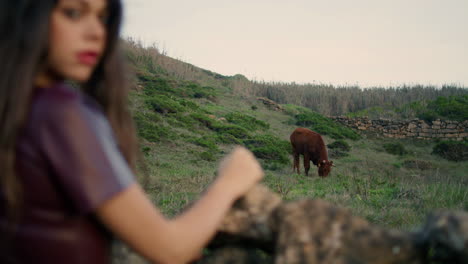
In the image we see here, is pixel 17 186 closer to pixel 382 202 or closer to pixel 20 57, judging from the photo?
pixel 20 57

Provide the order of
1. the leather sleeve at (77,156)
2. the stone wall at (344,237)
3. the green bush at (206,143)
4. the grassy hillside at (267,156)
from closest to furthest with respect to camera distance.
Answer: the leather sleeve at (77,156)
the stone wall at (344,237)
the grassy hillside at (267,156)
the green bush at (206,143)

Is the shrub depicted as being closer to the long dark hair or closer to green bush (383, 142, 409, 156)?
green bush (383, 142, 409, 156)

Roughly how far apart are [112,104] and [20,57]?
0.36 meters

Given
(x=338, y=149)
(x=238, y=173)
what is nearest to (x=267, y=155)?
(x=338, y=149)

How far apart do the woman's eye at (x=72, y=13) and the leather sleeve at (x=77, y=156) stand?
0.28 meters

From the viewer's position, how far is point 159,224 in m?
0.89

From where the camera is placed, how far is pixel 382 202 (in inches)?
197

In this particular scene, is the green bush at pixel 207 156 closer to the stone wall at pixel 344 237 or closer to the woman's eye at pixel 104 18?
the stone wall at pixel 344 237

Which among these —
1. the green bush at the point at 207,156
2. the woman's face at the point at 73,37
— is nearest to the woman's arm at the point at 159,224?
the woman's face at the point at 73,37

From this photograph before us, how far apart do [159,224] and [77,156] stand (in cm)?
27

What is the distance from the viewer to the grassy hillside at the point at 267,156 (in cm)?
504

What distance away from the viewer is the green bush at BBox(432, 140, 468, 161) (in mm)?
15984

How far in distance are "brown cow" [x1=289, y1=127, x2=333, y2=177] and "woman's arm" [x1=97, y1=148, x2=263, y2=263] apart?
1000 centimetres

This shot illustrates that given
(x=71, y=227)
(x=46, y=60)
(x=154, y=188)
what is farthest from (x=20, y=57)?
(x=154, y=188)
